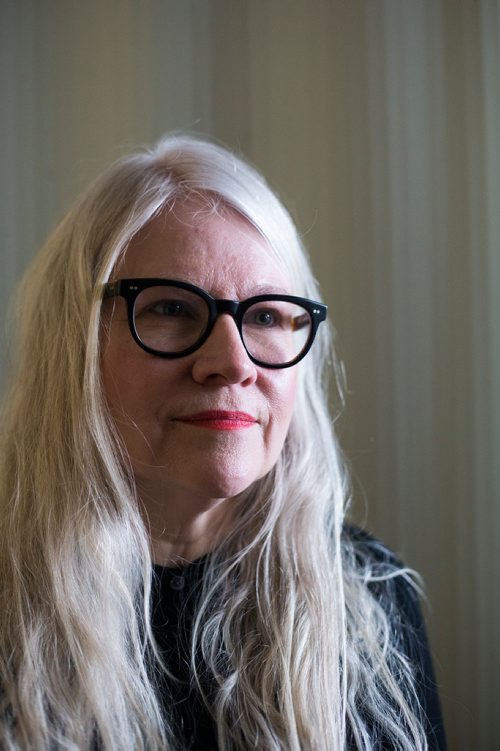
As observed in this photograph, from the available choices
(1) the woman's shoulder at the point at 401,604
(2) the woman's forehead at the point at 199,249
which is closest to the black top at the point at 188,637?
(1) the woman's shoulder at the point at 401,604

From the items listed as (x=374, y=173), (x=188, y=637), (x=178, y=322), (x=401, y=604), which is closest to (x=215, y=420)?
(x=178, y=322)

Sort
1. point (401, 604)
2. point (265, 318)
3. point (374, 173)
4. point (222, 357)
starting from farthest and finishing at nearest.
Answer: point (374, 173), point (401, 604), point (265, 318), point (222, 357)

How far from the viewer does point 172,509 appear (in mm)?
1267

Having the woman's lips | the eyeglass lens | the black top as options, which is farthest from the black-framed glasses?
the black top

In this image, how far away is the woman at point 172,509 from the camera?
110 cm

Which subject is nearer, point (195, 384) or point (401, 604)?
point (195, 384)

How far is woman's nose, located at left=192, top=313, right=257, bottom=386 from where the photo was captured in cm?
114

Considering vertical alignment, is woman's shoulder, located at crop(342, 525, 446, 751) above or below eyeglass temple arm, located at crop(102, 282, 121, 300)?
below

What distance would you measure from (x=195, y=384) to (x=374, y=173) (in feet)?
2.87

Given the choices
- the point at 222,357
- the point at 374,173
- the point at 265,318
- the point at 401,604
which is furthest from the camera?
the point at 374,173

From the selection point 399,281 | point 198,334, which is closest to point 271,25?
point 399,281

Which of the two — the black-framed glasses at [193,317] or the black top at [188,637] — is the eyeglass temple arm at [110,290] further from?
the black top at [188,637]

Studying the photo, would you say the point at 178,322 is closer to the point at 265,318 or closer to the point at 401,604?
the point at 265,318

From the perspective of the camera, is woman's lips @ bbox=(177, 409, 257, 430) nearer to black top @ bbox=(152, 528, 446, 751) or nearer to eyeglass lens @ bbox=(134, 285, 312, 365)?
eyeglass lens @ bbox=(134, 285, 312, 365)
